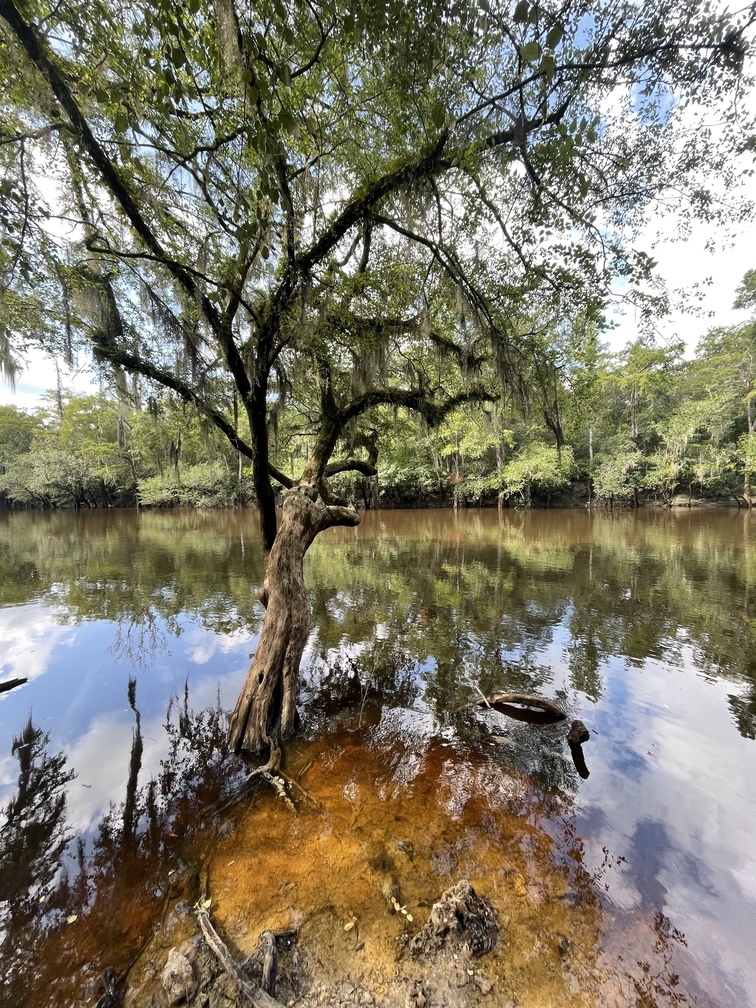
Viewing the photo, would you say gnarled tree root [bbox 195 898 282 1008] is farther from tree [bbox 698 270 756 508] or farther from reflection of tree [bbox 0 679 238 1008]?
tree [bbox 698 270 756 508]

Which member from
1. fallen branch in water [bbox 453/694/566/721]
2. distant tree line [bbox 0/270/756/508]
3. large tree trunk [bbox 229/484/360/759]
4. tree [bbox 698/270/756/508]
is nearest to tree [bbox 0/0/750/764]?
large tree trunk [bbox 229/484/360/759]

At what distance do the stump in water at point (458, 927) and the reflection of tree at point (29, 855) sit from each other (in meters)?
2.11

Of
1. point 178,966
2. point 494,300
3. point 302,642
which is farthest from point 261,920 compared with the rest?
point 494,300

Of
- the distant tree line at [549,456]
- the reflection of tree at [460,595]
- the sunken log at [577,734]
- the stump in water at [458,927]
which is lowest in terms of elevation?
the reflection of tree at [460,595]

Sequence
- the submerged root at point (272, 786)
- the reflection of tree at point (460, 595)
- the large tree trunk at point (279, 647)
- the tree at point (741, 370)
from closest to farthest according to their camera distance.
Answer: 1. the submerged root at point (272, 786)
2. the large tree trunk at point (279, 647)
3. the reflection of tree at point (460, 595)
4. the tree at point (741, 370)

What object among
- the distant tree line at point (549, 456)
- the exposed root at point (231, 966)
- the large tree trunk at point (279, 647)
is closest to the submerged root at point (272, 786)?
the large tree trunk at point (279, 647)

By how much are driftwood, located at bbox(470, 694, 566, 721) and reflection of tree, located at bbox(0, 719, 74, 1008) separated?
13.7ft

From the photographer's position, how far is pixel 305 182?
368cm

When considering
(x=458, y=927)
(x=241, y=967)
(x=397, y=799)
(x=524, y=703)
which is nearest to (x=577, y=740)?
(x=524, y=703)

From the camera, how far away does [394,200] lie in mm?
3748

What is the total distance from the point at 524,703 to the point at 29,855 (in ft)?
16.1

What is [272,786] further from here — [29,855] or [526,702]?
[526,702]

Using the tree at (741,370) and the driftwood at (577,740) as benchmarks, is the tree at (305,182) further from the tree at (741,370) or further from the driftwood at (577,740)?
the tree at (741,370)

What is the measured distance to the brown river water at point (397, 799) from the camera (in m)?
2.24
